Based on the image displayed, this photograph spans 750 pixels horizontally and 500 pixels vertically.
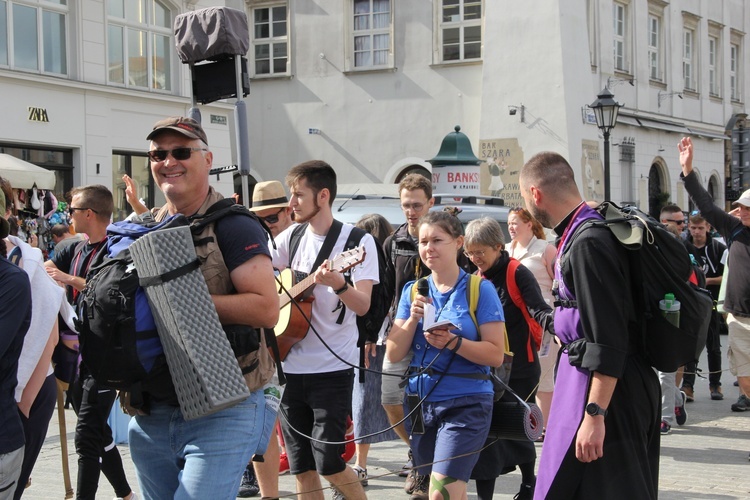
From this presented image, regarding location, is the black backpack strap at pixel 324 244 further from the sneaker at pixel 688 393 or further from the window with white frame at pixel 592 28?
the window with white frame at pixel 592 28

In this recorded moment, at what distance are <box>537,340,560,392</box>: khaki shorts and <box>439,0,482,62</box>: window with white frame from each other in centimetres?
2020

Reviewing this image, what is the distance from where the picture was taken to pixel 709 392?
11.8 m

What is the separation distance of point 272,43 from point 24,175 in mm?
16039

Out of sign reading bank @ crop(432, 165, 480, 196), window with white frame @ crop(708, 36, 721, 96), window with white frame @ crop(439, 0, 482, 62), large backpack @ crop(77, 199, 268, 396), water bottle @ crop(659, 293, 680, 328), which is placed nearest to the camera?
large backpack @ crop(77, 199, 268, 396)

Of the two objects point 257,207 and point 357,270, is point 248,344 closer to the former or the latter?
point 357,270

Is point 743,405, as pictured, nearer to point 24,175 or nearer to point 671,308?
point 671,308

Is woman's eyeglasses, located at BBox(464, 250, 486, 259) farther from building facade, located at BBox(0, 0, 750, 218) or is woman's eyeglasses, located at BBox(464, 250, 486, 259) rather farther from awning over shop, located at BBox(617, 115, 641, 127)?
awning over shop, located at BBox(617, 115, 641, 127)

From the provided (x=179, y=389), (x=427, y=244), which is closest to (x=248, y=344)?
(x=179, y=389)

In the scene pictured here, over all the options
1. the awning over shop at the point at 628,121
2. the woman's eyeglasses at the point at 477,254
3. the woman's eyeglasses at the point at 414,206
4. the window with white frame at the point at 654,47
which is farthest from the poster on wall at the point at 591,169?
the woman's eyeglasses at the point at 477,254

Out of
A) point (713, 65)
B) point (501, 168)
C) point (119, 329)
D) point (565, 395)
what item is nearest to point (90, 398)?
point (119, 329)

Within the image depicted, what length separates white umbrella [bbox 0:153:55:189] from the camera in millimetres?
14737

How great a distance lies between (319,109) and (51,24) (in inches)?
395

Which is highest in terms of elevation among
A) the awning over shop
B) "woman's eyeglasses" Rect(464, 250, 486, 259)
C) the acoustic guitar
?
the awning over shop

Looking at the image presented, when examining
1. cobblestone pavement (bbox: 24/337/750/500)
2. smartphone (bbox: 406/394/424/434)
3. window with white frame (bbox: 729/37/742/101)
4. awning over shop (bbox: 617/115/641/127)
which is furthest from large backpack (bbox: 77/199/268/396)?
window with white frame (bbox: 729/37/742/101)
